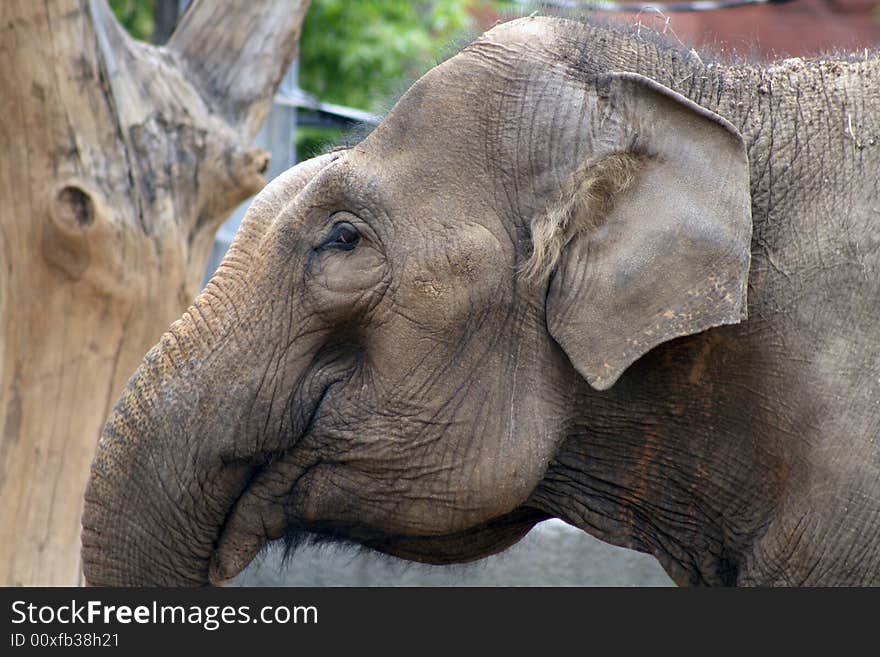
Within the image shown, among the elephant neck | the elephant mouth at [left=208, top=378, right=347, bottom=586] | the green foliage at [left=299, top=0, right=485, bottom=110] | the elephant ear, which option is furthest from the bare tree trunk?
the green foliage at [left=299, top=0, right=485, bottom=110]

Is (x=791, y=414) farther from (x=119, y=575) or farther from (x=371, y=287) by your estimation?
(x=119, y=575)

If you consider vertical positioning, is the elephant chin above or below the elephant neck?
below

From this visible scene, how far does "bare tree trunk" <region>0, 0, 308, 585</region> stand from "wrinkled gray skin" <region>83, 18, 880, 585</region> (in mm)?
1632

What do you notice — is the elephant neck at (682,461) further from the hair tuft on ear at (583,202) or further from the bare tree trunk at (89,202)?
the bare tree trunk at (89,202)

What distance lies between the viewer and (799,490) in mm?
→ 2564

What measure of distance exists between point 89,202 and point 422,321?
198 cm

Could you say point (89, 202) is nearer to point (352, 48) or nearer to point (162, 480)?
point (162, 480)

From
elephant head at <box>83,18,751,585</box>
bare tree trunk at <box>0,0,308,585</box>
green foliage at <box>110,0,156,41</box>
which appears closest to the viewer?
elephant head at <box>83,18,751,585</box>

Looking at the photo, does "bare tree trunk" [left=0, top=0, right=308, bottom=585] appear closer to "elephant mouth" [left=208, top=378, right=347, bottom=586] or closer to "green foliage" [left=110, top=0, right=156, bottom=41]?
"elephant mouth" [left=208, top=378, right=347, bottom=586]

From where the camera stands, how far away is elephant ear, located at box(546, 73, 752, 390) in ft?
8.18

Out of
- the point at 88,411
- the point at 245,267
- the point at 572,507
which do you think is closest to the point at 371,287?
the point at 245,267

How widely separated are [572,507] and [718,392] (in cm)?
45

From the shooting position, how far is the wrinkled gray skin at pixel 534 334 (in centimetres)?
253

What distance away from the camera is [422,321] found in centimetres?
262
